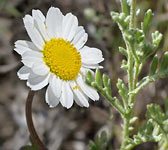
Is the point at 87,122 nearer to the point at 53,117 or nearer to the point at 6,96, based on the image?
the point at 53,117

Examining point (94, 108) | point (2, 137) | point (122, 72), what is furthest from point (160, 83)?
point (2, 137)

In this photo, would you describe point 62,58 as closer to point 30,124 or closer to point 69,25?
point 69,25

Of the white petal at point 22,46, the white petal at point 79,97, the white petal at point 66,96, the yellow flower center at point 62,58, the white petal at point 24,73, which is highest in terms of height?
the white petal at point 22,46

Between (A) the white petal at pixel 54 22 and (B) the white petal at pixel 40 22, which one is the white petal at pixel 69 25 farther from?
(B) the white petal at pixel 40 22

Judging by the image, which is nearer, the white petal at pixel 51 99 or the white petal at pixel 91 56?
the white petal at pixel 51 99

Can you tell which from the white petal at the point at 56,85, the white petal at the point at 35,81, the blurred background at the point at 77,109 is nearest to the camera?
the white petal at the point at 35,81

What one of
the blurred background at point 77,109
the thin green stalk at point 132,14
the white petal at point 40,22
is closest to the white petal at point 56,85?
the white petal at point 40,22

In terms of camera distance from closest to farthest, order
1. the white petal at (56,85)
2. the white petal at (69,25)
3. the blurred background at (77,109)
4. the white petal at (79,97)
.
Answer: the white petal at (56,85), the white petal at (79,97), the white petal at (69,25), the blurred background at (77,109)

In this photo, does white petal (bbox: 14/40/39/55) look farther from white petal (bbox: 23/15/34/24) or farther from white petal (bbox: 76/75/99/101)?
white petal (bbox: 76/75/99/101)
